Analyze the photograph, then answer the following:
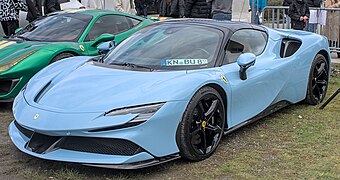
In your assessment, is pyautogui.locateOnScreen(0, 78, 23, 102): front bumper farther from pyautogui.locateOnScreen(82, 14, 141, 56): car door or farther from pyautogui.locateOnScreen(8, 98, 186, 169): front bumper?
pyautogui.locateOnScreen(8, 98, 186, 169): front bumper

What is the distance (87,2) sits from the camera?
1127 centimetres

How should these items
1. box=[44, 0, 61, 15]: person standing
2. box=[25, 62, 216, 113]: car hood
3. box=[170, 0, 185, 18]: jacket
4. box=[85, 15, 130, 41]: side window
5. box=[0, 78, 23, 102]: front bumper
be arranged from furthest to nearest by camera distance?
box=[170, 0, 185, 18]: jacket < box=[44, 0, 61, 15]: person standing < box=[85, 15, 130, 41]: side window < box=[0, 78, 23, 102]: front bumper < box=[25, 62, 216, 113]: car hood

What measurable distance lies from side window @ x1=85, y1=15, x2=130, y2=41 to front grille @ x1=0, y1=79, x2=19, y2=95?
156 cm

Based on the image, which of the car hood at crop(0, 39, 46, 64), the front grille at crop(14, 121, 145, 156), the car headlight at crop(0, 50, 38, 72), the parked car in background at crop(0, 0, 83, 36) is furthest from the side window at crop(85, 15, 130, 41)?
the front grille at crop(14, 121, 145, 156)

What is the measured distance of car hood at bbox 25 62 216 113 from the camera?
12.4 ft

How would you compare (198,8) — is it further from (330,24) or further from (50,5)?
(50,5)

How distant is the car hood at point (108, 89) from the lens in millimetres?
3779

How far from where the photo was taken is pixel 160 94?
383 centimetres

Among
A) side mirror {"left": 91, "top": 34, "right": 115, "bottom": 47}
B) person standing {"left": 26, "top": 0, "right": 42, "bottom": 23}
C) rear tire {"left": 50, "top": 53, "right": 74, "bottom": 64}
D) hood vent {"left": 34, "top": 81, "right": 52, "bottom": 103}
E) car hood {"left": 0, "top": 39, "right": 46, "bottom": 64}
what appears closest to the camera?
hood vent {"left": 34, "top": 81, "right": 52, "bottom": 103}

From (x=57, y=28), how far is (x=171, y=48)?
3.04m

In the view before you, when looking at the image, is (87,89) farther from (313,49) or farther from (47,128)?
(313,49)

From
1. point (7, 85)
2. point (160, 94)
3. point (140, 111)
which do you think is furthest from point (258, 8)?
point (140, 111)

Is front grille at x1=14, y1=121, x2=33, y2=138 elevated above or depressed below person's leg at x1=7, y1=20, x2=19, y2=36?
below

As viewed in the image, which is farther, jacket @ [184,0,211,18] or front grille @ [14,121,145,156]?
jacket @ [184,0,211,18]
